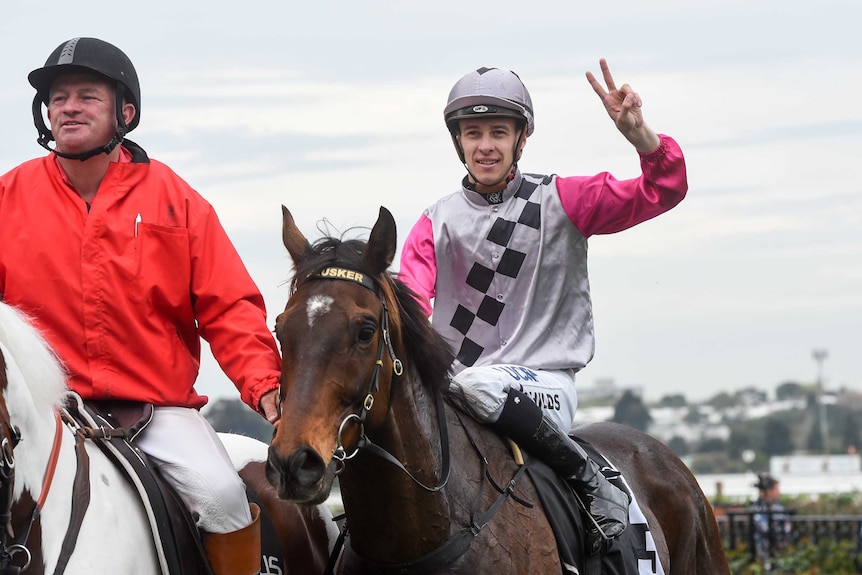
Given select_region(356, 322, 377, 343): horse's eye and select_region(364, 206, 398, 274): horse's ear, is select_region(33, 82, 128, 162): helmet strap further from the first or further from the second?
select_region(356, 322, 377, 343): horse's eye

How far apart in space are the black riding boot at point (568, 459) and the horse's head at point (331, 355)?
868mm

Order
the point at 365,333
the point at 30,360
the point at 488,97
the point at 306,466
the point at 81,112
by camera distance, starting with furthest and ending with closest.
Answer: the point at 488,97 → the point at 81,112 → the point at 365,333 → the point at 30,360 → the point at 306,466

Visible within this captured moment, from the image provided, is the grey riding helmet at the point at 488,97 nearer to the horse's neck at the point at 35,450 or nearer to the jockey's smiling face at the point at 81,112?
the jockey's smiling face at the point at 81,112

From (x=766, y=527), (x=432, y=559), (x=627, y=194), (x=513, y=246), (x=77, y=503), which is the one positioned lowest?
(x=766, y=527)

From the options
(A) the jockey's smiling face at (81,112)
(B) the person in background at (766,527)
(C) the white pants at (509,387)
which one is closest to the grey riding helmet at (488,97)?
(C) the white pants at (509,387)

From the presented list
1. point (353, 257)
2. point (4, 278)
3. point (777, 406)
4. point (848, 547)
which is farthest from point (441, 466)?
point (777, 406)

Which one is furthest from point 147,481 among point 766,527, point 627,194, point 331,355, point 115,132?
point 766,527

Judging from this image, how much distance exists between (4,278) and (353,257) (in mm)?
1437

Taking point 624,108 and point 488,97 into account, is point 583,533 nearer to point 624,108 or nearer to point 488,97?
point 624,108

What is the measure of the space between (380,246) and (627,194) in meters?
1.60

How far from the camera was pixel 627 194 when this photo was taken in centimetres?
591

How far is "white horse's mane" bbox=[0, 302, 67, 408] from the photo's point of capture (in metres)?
4.23

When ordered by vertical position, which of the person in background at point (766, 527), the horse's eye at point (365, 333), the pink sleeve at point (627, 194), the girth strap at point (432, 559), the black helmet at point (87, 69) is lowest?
the person in background at point (766, 527)

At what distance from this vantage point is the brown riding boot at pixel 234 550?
193 inches
